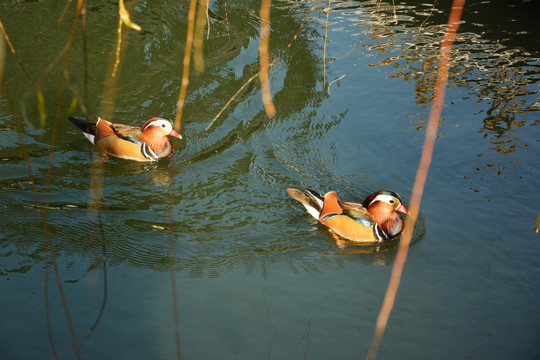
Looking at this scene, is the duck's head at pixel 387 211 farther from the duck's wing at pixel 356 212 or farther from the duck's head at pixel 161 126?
the duck's head at pixel 161 126

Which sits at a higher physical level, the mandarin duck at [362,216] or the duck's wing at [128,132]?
the duck's wing at [128,132]

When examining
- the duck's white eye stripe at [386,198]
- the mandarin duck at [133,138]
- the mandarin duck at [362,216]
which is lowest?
the mandarin duck at [362,216]

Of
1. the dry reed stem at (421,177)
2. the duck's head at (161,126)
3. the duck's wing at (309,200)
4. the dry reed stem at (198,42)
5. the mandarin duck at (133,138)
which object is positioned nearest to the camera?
the dry reed stem at (421,177)

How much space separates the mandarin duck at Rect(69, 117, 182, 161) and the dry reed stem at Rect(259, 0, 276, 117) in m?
1.49

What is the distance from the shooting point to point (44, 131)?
7.35 m

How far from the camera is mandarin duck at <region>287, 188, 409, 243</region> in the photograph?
599 cm

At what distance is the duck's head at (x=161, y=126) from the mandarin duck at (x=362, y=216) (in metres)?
2.19

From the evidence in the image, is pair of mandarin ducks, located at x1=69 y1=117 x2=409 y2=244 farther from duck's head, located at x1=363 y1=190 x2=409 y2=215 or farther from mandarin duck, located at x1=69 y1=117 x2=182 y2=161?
mandarin duck, located at x1=69 y1=117 x2=182 y2=161

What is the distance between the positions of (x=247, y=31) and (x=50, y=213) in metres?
5.50

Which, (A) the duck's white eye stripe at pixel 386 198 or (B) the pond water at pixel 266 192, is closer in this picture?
(B) the pond water at pixel 266 192

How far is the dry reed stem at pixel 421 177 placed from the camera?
4730mm

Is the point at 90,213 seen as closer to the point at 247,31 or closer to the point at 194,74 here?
the point at 194,74

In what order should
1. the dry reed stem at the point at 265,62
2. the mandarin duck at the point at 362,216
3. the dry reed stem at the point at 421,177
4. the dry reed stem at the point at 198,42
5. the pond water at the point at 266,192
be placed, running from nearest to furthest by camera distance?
the pond water at the point at 266,192 → the dry reed stem at the point at 421,177 → the mandarin duck at the point at 362,216 → the dry reed stem at the point at 265,62 → the dry reed stem at the point at 198,42

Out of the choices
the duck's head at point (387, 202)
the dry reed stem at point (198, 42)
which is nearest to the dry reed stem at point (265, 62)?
the dry reed stem at point (198, 42)
